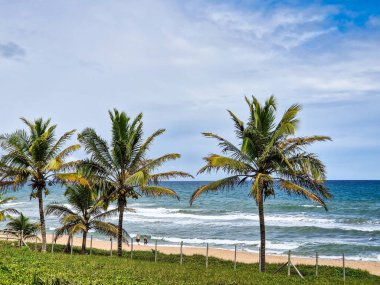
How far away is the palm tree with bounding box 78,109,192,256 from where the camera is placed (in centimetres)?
2108

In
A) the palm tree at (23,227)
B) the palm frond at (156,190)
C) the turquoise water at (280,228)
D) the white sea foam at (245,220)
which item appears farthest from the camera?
the white sea foam at (245,220)

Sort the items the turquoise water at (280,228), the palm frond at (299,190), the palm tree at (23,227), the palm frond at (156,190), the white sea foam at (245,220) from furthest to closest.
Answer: the white sea foam at (245,220)
the turquoise water at (280,228)
the palm tree at (23,227)
the palm frond at (156,190)
the palm frond at (299,190)

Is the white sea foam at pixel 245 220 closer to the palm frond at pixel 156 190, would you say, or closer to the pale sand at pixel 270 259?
the pale sand at pixel 270 259

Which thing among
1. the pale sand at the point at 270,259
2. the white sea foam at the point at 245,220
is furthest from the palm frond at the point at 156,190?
the white sea foam at the point at 245,220

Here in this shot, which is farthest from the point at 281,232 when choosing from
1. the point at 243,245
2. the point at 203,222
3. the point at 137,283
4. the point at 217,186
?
the point at 137,283

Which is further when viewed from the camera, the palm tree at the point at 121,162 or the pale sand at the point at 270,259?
the pale sand at the point at 270,259

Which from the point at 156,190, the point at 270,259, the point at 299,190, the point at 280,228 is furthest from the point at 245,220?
the point at 299,190

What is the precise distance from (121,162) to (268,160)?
7186 millimetres

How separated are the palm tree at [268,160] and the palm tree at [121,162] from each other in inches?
137

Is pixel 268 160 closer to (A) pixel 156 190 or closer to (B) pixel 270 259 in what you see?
(A) pixel 156 190

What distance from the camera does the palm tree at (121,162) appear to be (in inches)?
830

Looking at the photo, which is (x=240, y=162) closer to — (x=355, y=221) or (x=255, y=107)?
(x=255, y=107)

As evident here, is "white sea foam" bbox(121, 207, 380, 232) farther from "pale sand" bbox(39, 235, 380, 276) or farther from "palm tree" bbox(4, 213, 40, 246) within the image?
"palm tree" bbox(4, 213, 40, 246)

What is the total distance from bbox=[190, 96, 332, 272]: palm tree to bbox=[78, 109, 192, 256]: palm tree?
3490mm
